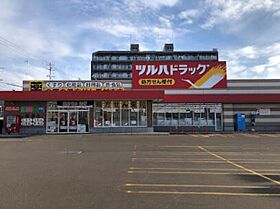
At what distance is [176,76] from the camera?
32.2 meters

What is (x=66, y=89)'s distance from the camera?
29.8m

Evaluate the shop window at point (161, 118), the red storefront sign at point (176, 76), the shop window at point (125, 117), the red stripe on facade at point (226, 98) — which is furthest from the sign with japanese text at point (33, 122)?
the red stripe on facade at point (226, 98)

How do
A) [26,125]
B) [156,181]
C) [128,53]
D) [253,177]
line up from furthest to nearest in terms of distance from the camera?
[128,53], [26,125], [253,177], [156,181]

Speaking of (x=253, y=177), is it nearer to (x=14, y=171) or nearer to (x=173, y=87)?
(x=14, y=171)

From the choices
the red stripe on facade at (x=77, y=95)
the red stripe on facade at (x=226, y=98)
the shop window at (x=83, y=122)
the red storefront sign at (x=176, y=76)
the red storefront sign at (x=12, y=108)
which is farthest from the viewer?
the red storefront sign at (x=176, y=76)

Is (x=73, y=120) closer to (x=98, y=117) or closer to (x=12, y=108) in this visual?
(x=98, y=117)

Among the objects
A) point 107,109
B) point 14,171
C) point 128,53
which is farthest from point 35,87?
point 128,53

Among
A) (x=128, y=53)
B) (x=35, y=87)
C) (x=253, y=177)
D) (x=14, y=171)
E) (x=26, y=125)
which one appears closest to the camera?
(x=253, y=177)

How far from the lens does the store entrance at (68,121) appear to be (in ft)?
93.5

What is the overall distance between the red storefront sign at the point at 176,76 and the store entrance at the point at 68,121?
275 inches

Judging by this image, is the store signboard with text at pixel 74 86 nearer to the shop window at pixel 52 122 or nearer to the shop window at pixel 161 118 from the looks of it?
the shop window at pixel 52 122

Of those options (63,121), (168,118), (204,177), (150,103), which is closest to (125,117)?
(150,103)

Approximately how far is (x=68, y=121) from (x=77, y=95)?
10.1 feet

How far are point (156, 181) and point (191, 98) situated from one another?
23.8 meters
